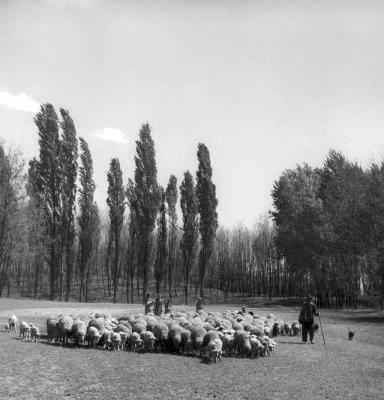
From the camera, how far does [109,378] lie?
36.4ft

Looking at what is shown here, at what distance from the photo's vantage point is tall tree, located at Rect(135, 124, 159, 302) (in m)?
49.0

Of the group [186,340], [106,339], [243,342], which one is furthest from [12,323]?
[243,342]

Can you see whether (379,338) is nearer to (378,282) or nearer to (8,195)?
(378,282)

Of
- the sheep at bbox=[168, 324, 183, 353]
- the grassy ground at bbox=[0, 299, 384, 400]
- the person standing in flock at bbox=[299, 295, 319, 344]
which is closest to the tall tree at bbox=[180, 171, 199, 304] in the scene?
the person standing in flock at bbox=[299, 295, 319, 344]

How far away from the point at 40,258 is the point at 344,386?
4401 centimetres

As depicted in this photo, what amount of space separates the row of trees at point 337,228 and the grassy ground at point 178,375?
23.8m

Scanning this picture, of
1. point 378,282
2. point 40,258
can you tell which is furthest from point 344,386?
point 40,258

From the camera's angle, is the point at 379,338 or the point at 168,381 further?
the point at 379,338

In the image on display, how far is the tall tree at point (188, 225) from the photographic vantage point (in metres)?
55.3

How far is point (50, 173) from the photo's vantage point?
148ft

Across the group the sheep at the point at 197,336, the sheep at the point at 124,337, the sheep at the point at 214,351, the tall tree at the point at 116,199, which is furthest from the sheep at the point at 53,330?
the tall tree at the point at 116,199

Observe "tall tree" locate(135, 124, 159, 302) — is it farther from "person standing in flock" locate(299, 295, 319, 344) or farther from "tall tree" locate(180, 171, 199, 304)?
"person standing in flock" locate(299, 295, 319, 344)

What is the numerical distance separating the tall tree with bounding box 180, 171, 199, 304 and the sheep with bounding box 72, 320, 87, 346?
3724cm

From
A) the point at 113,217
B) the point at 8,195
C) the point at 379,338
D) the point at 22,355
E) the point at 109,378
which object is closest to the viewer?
the point at 109,378
